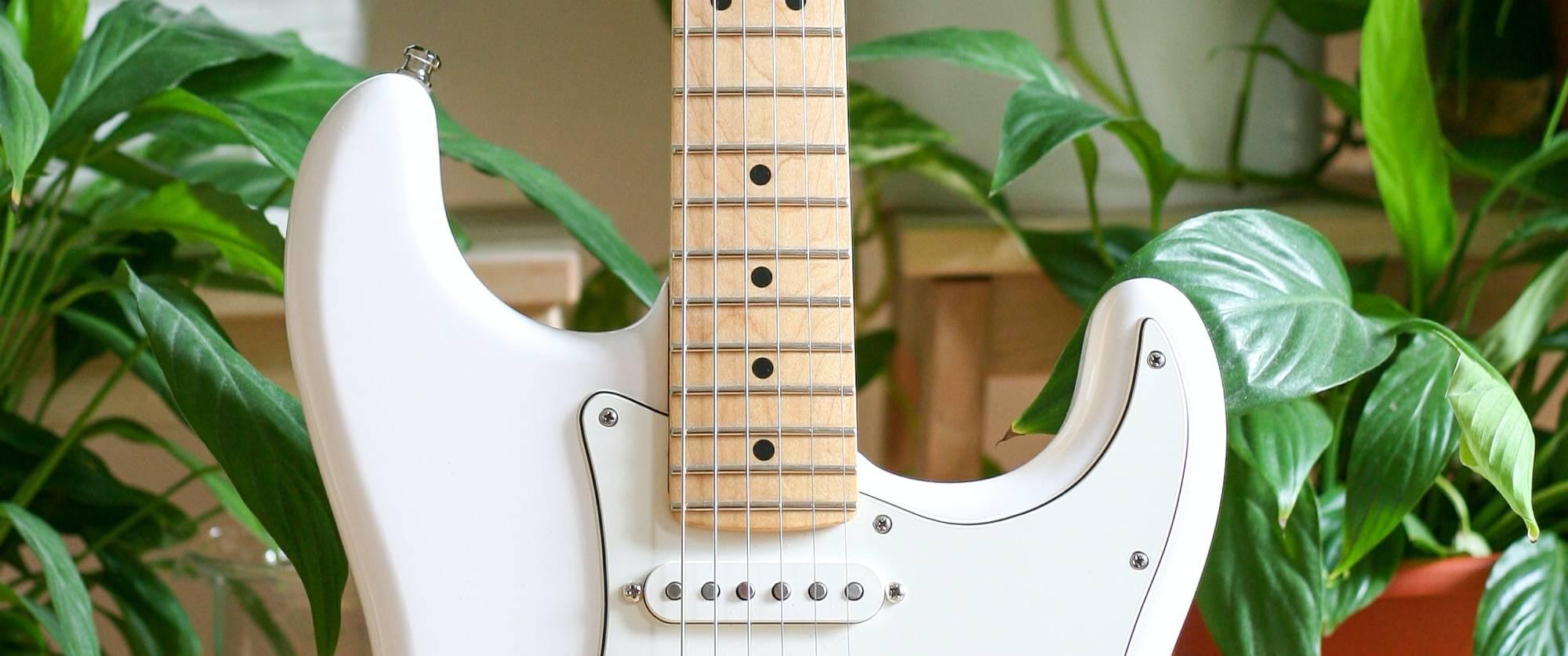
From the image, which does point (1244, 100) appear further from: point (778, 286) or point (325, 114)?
point (325, 114)

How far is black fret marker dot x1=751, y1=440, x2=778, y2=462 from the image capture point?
0.46m

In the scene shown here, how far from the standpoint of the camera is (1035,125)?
0.55 meters

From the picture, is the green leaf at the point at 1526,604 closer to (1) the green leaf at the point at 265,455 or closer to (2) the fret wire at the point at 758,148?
(2) the fret wire at the point at 758,148

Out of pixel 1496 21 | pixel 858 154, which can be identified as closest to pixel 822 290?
pixel 858 154

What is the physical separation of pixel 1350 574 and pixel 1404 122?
241mm

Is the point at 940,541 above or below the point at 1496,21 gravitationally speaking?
below

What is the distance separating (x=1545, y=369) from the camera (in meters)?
1.03

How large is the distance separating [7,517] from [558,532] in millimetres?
319

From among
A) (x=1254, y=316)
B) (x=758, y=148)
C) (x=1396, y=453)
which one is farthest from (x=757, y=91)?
(x=1396, y=453)

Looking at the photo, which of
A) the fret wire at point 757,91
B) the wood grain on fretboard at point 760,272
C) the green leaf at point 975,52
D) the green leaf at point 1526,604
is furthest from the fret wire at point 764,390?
the green leaf at point 1526,604

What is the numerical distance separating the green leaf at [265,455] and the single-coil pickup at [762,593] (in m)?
0.14

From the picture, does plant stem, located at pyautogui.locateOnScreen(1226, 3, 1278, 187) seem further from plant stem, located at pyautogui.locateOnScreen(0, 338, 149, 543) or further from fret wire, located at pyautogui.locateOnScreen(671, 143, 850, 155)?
plant stem, located at pyautogui.locateOnScreen(0, 338, 149, 543)

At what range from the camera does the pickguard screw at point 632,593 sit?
1.44 ft

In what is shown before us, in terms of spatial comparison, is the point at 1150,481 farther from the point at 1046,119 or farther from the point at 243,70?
the point at 243,70
